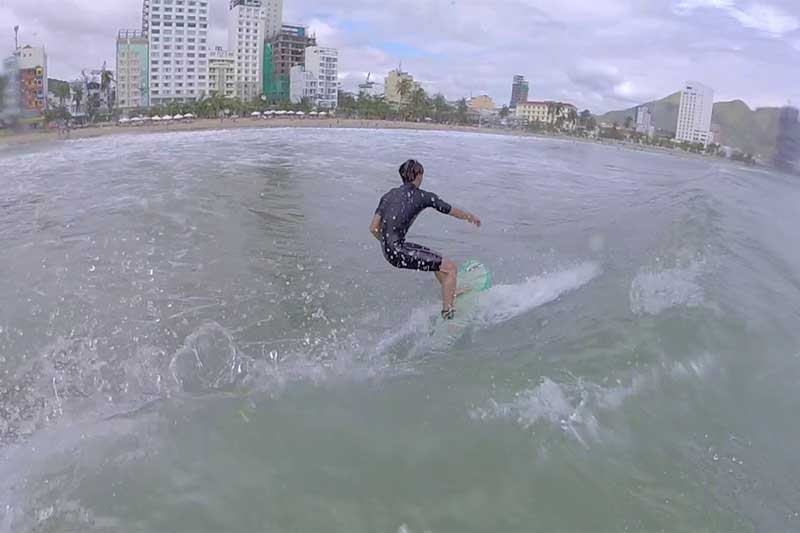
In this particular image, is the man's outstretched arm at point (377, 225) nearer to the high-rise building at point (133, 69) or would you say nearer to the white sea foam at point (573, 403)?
the white sea foam at point (573, 403)

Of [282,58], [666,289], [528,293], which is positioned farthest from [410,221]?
[282,58]

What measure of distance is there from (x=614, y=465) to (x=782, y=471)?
3.83ft

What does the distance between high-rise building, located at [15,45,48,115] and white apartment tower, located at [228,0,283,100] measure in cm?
9157

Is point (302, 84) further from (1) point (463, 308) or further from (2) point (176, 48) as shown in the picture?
(1) point (463, 308)

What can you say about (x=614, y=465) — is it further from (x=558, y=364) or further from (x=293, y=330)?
(x=293, y=330)

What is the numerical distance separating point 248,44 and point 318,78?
566 inches

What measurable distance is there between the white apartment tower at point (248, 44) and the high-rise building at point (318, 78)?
7.00m

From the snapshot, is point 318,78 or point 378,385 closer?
point 378,385

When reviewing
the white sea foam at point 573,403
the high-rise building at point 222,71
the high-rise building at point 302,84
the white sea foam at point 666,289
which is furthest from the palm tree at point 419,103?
the white sea foam at point 573,403

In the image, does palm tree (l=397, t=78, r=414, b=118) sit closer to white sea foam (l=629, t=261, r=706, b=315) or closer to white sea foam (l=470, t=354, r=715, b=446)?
white sea foam (l=629, t=261, r=706, b=315)

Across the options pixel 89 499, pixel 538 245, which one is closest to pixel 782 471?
pixel 89 499

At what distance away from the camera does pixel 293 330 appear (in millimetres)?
5867

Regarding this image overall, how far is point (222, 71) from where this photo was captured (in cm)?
10919

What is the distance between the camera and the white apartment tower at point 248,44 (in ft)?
377
